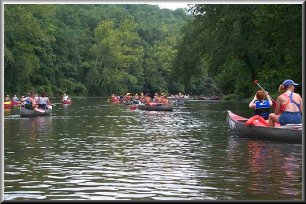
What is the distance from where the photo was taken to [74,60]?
89062 mm

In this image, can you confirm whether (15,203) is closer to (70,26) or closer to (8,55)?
(8,55)

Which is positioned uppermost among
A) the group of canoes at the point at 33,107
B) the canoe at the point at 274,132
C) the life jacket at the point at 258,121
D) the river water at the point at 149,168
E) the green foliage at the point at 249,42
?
the green foliage at the point at 249,42

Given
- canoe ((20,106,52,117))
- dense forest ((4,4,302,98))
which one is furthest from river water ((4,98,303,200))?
dense forest ((4,4,302,98))

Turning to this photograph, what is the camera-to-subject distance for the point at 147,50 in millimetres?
111750

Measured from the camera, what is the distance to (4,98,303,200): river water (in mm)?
8609

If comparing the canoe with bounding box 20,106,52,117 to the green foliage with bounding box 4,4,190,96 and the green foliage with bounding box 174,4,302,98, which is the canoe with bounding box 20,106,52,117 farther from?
the green foliage with bounding box 4,4,190,96

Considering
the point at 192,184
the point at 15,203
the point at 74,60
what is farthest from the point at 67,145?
the point at 74,60

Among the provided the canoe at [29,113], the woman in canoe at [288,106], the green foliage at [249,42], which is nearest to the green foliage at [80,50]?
the green foliage at [249,42]

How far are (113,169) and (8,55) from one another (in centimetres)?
5217

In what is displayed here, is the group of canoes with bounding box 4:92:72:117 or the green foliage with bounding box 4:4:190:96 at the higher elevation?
the green foliage with bounding box 4:4:190:96

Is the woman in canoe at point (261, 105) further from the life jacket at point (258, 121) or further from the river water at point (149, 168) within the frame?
the river water at point (149, 168)

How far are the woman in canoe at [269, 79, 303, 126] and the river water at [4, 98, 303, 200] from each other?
72 centimetres

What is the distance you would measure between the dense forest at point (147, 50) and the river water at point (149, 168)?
1111 cm

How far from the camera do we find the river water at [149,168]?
8609 millimetres
